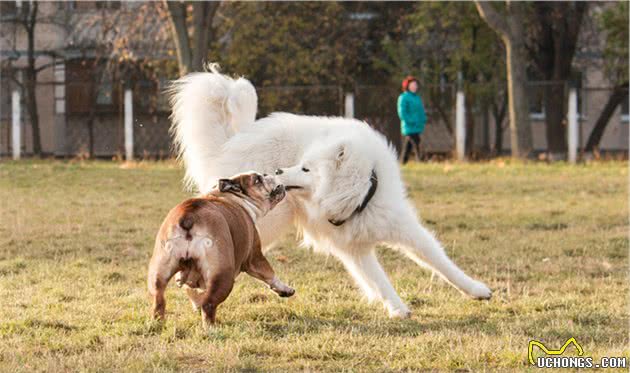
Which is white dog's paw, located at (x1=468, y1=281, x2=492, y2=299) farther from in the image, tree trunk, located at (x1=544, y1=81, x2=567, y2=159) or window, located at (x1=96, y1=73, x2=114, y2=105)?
window, located at (x1=96, y1=73, x2=114, y2=105)

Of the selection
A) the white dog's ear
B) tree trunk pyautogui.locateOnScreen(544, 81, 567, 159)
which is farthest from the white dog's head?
tree trunk pyautogui.locateOnScreen(544, 81, 567, 159)

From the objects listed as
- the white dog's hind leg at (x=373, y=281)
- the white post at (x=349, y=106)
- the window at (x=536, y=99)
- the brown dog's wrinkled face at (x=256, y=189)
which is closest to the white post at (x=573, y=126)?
the window at (x=536, y=99)

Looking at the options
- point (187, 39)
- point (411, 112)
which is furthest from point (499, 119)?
point (187, 39)

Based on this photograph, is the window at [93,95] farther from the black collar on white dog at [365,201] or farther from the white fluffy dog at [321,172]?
the black collar on white dog at [365,201]

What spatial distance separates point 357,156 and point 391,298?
90 cm

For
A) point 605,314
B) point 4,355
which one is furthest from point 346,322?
point 4,355

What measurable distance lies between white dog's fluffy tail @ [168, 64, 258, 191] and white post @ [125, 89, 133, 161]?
14475mm

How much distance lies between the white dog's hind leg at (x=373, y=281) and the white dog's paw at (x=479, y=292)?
0.48m

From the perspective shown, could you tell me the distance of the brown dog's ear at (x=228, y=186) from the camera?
230 inches

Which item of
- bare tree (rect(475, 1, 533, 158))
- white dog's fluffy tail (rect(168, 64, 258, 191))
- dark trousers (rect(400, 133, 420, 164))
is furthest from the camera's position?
bare tree (rect(475, 1, 533, 158))

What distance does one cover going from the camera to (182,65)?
20.7 metres

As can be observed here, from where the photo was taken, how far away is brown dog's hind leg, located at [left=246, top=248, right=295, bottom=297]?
5.69 metres

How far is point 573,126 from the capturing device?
21719 millimetres

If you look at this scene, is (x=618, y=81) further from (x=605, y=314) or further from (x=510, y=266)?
(x=605, y=314)
